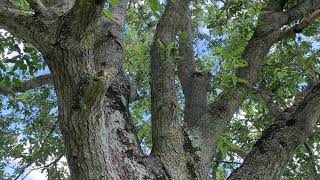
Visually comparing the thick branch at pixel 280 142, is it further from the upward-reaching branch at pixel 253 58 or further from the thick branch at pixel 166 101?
the thick branch at pixel 166 101

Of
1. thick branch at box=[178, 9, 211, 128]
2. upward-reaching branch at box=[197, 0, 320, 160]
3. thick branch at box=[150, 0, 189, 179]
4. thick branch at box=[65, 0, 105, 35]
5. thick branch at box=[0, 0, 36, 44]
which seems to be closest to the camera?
thick branch at box=[65, 0, 105, 35]

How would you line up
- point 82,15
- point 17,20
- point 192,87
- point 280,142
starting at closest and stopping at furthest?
point 82,15 → point 17,20 → point 280,142 → point 192,87

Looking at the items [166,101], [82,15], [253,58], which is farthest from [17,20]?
[253,58]

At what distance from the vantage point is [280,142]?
3.29 meters

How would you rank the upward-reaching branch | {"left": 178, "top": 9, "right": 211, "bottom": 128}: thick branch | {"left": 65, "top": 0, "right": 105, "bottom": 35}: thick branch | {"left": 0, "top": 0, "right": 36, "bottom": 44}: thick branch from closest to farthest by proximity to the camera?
{"left": 65, "top": 0, "right": 105, "bottom": 35}: thick branch, {"left": 0, "top": 0, "right": 36, "bottom": 44}: thick branch, the upward-reaching branch, {"left": 178, "top": 9, "right": 211, "bottom": 128}: thick branch

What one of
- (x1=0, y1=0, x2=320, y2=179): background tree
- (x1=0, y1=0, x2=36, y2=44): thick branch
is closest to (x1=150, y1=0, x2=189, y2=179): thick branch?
(x1=0, y1=0, x2=320, y2=179): background tree

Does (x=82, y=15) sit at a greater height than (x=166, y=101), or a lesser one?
lesser

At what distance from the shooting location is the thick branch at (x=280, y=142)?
315 cm

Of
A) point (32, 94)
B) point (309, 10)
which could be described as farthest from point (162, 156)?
point (32, 94)

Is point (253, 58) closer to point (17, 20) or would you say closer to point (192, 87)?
point (192, 87)

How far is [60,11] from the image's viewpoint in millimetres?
2703

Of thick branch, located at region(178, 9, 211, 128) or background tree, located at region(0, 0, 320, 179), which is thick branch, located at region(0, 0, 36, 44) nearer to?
background tree, located at region(0, 0, 320, 179)

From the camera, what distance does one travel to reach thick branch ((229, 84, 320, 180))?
3154 mm

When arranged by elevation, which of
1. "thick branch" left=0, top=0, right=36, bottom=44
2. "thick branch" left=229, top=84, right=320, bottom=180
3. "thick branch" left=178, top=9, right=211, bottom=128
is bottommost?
"thick branch" left=229, top=84, right=320, bottom=180
